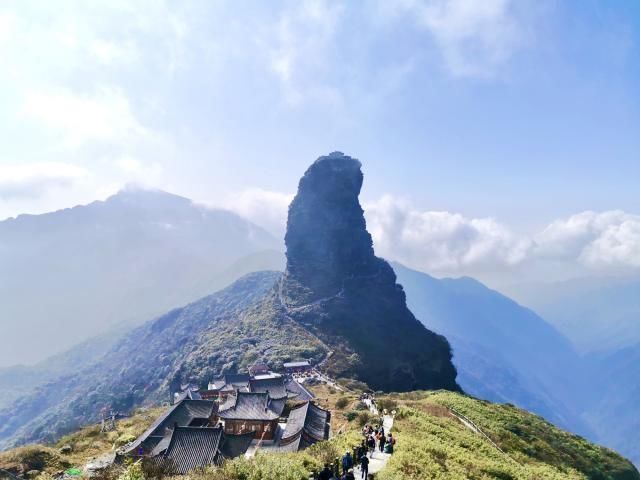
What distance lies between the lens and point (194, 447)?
36.0 metres

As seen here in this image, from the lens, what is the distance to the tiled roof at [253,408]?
50.2 metres

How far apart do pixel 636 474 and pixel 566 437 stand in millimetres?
8446

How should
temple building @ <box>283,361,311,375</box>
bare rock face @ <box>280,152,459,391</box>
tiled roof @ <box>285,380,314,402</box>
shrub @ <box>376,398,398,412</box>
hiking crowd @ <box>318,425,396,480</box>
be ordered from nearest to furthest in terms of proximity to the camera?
hiking crowd @ <box>318,425,396,480</box> → shrub @ <box>376,398,398,412</box> → tiled roof @ <box>285,380,314,402</box> → temple building @ <box>283,361,311,375</box> → bare rock face @ <box>280,152,459,391</box>

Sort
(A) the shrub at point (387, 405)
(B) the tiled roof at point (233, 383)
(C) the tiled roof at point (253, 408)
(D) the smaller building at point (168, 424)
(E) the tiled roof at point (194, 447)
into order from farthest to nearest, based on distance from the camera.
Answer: (B) the tiled roof at point (233, 383)
(C) the tiled roof at point (253, 408)
(A) the shrub at point (387, 405)
(D) the smaller building at point (168, 424)
(E) the tiled roof at point (194, 447)

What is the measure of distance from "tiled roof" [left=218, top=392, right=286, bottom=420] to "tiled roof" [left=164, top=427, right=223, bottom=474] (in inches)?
517

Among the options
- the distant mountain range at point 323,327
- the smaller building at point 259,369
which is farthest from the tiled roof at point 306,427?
the distant mountain range at point 323,327

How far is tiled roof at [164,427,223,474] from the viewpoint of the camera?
34.7 metres

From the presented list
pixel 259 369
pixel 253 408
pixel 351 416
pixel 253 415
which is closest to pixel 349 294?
pixel 259 369

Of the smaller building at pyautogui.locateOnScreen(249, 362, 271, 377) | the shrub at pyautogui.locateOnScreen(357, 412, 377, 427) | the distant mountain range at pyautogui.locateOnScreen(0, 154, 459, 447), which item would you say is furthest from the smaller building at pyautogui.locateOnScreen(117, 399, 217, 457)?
the distant mountain range at pyautogui.locateOnScreen(0, 154, 459, 447)

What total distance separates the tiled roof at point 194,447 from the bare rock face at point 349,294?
60.9 metres

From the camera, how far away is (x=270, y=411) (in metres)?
51.3

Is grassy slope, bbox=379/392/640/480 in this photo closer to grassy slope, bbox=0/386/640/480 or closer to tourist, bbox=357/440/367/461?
grassy slope, bbox=0/386/640/480

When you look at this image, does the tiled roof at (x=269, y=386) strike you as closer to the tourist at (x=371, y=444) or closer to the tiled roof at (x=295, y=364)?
the tiled roof at (x=295, y=364)

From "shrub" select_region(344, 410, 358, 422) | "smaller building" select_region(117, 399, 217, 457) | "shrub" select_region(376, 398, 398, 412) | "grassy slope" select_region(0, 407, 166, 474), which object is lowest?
"grassy slope" select_region(0, 407, 166, 474)
